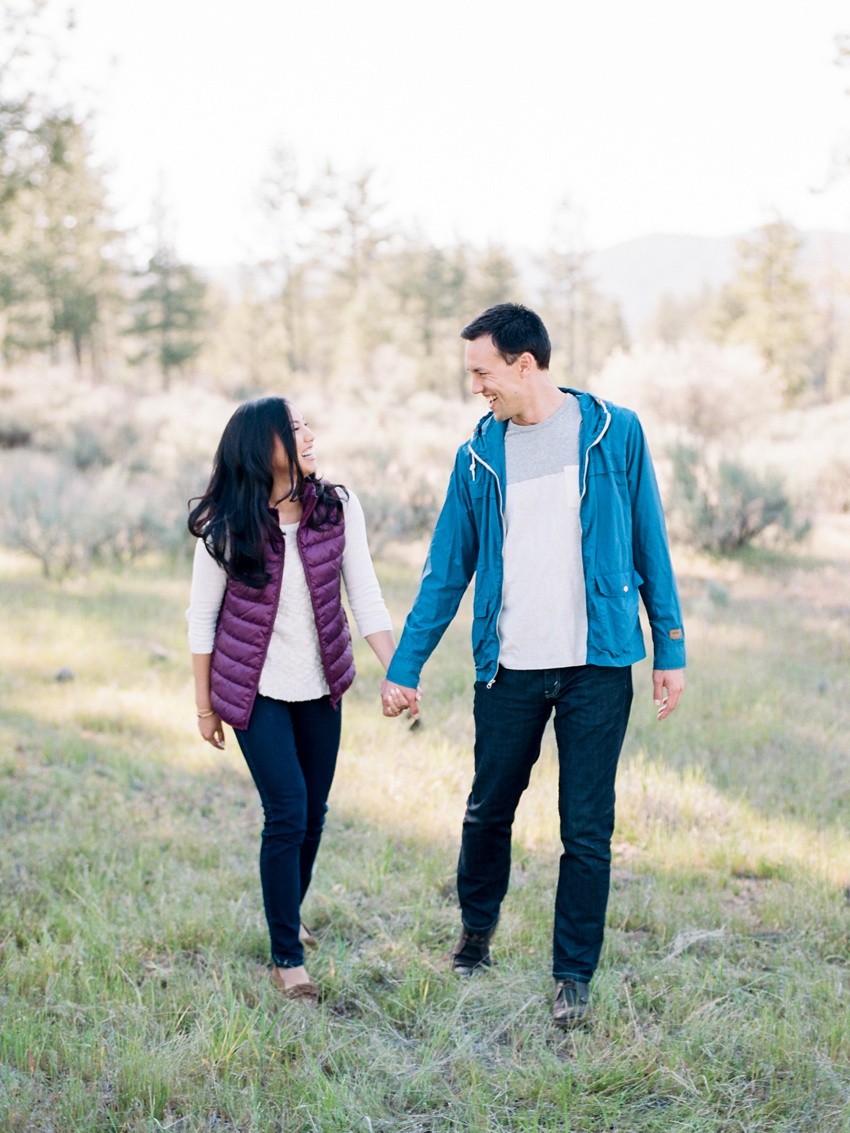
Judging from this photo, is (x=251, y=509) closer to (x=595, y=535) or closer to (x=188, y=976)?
(x=595, y=535)

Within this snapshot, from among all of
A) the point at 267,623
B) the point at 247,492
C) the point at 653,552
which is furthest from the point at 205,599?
the point at 653,552

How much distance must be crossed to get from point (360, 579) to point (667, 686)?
1083 millimetres

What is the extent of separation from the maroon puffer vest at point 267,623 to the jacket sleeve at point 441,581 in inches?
8.5

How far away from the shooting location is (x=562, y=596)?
3.12 m

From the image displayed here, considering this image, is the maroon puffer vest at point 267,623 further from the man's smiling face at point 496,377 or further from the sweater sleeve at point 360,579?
the man's smiling face at point 496,377

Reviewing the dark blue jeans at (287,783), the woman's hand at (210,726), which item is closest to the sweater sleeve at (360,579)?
the dark blue jeans at (287,783)

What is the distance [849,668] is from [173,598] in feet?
19.7

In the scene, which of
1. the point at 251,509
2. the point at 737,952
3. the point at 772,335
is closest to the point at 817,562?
the point at 737,952

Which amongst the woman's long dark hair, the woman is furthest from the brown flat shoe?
the woman's long dark hair

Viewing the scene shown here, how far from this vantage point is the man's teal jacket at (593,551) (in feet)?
10.0

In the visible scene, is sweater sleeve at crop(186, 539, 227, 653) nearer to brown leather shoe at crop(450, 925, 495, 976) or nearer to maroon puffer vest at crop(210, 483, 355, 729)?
maroon puffer vest at crop(210, 483, 355, 729)

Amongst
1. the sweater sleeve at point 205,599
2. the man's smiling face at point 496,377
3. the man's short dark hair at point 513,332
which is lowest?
the sweater sleeve at point 205,599

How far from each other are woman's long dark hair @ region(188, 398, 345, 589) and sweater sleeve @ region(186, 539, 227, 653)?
58 mm

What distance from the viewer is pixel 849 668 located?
25.0 ft
